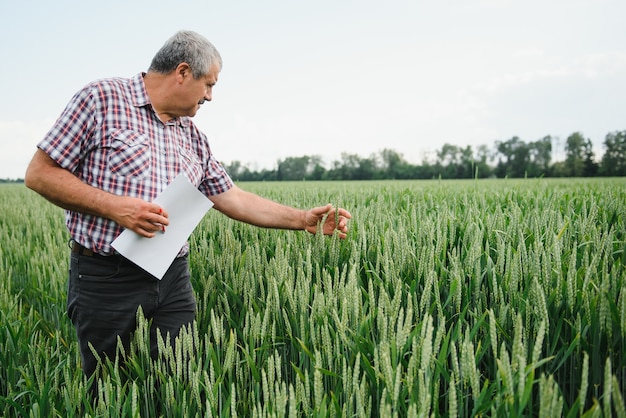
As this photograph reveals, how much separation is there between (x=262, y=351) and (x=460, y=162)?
222ft

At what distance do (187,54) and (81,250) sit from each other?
1001 mm

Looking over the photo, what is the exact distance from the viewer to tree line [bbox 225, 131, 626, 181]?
4988 centimetres

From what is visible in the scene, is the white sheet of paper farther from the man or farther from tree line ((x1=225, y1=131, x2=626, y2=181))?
tree line ((x1=225, y1=131, x2=626, y2=181))

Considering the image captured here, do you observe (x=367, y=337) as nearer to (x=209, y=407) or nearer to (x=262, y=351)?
(x=262, y=351)

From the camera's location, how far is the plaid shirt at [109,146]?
202 cm

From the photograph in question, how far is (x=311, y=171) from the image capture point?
62.6 metres

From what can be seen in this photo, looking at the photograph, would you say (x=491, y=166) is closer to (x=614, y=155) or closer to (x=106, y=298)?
(x=614, y=155)

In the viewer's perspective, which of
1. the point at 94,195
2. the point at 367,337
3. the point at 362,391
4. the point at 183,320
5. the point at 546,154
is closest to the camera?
the point at 362,391

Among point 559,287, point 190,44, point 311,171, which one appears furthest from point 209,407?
point 311,171

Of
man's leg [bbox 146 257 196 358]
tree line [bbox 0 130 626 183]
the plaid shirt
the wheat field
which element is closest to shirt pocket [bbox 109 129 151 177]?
the plaid shirt

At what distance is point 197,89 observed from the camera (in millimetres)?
2213

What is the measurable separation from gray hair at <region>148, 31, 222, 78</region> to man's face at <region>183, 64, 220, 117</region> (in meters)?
0.02

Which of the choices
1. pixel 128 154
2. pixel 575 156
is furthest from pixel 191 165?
pixel 575 156

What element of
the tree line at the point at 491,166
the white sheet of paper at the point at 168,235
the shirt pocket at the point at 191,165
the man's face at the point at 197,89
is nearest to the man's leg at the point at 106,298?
the white sheet of paper at the point at 168,235
